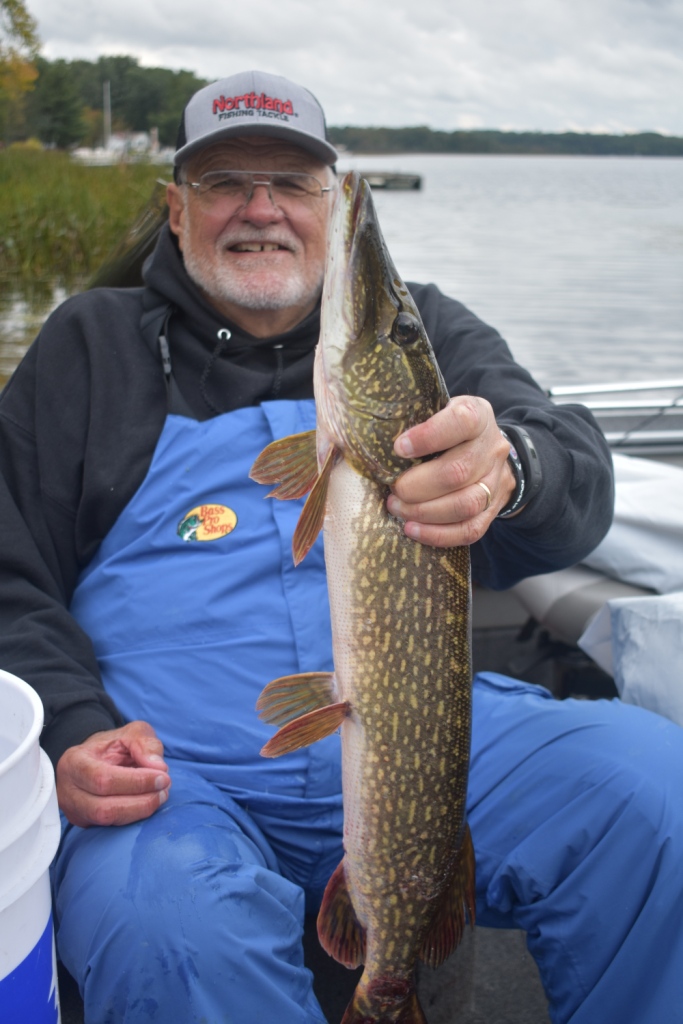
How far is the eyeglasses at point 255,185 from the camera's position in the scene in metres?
2.57

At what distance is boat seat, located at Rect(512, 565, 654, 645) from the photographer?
2.83 metres

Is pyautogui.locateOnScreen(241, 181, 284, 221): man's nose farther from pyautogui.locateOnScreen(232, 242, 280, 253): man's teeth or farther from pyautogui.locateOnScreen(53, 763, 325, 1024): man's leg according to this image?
pyautogui.locateOnScreen(53, 763, 325, 1024): man's leg

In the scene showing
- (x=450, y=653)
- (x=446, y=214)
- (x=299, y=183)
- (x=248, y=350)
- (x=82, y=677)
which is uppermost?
(x=299, y=183)

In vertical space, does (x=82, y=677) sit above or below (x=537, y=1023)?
above

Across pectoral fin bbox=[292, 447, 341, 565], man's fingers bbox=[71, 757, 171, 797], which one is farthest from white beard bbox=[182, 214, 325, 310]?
man's fingers bbox=[71, 757, 171, 797]

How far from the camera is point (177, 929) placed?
1.56 m

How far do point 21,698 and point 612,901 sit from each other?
1.20 meters

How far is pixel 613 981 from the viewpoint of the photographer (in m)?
1.69

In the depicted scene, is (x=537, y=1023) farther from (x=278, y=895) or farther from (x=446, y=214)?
(x=446, y=214)

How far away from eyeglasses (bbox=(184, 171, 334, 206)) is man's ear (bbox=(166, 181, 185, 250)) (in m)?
0.13

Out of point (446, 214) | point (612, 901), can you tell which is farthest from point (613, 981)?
point (446, 214)

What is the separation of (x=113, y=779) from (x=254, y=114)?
1.85 meters

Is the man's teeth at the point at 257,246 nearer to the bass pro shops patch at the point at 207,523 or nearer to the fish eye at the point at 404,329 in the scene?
the bass pro shops patch at the point at 207,523

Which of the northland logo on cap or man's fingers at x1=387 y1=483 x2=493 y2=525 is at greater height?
the northland logo on cap
